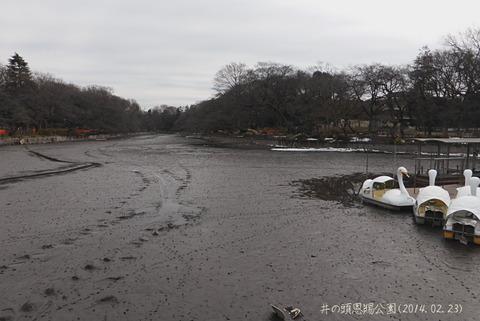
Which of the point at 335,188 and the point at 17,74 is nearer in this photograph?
the point at 335,188

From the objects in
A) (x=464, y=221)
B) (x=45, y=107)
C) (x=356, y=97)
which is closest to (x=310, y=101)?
(x=356, y=97)

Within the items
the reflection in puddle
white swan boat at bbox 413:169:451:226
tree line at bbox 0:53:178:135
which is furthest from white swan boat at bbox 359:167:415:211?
tree line at bbox 0:53:178:135

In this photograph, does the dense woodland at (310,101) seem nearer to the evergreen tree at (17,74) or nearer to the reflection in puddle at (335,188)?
the evergreen tree at (17,74)

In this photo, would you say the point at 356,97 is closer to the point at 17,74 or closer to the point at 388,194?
the point at 388,194

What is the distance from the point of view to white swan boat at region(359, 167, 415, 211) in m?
14.0

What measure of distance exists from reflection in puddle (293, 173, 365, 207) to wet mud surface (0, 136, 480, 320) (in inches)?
16.9

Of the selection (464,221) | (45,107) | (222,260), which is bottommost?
(222,260)

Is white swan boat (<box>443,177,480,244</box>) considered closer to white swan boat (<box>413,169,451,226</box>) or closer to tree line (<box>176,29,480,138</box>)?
white swan boat (<box>413,169,451,226</box>)

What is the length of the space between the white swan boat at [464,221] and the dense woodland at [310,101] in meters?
43.3

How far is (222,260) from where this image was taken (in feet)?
29.6

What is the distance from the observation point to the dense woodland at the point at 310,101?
51344 millimetres

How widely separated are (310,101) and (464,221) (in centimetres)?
6575

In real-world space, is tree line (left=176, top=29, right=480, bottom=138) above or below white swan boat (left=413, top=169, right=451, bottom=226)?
above

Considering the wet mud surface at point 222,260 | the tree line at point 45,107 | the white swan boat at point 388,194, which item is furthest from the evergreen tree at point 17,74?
the white swan boat at point 388,194
